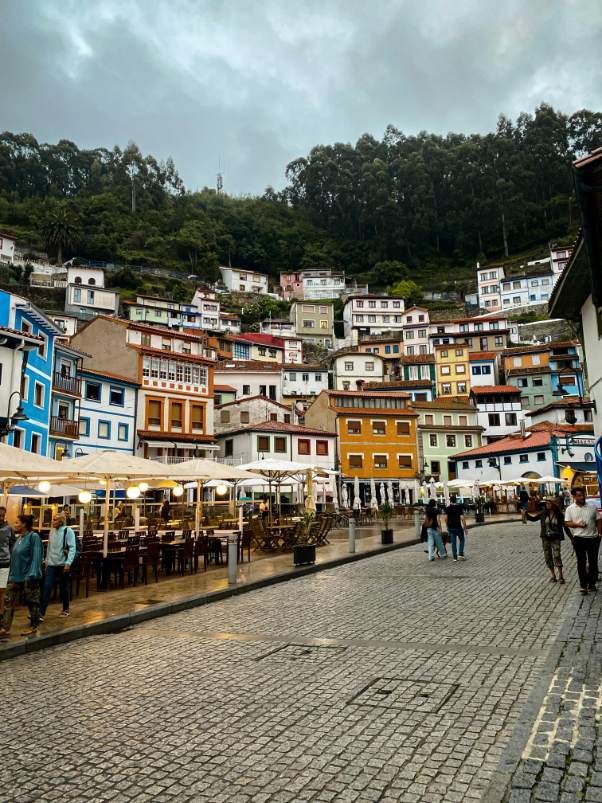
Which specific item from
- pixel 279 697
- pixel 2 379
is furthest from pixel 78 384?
pixel 279 697

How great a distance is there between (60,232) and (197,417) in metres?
61.8

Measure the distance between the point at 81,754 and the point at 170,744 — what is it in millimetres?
653

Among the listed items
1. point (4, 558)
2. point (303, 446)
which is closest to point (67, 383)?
point (303, 446)

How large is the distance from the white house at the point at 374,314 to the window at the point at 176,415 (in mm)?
45255

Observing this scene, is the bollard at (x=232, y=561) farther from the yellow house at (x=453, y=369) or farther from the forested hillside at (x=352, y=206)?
the forested hillside at (x=352, y=206)

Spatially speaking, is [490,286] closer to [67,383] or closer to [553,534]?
[67,383]

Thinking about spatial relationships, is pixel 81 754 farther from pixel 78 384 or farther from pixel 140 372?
pixel 140 372

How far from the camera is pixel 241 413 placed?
52.0m

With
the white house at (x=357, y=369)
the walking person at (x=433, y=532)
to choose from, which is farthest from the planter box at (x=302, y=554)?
the white house at (x=357, y=369)

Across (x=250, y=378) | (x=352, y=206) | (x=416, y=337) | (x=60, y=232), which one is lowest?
(x=250, y=378)

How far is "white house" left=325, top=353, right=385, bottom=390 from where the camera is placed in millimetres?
72069

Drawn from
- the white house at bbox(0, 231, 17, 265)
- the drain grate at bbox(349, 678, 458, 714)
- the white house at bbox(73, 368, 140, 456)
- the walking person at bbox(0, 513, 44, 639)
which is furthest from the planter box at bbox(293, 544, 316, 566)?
the white house at bbox(0, 231, 17, 265)

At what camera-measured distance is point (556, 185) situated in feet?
357

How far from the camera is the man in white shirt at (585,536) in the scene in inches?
389
